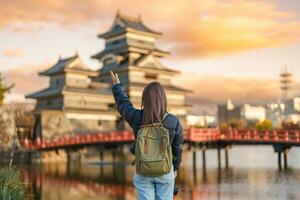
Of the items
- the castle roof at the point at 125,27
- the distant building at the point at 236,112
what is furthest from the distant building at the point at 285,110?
the castle roof at the point at 125,27

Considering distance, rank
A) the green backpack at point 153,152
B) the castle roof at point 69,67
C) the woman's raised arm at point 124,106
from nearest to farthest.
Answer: the green backpack at point 153,152, the woman's raised arm at point 124,106, the castle roof at point 69,67

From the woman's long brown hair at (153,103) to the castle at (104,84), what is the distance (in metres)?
42.0

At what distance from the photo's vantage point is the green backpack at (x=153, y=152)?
4.40 metres

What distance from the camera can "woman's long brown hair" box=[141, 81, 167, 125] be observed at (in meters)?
4.50

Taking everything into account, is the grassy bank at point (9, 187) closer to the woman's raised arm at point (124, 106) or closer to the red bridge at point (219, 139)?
the woman's raised arm at point (124, 106)

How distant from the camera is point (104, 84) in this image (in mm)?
56438

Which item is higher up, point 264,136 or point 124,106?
point 124,106

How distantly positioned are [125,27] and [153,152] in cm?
5492

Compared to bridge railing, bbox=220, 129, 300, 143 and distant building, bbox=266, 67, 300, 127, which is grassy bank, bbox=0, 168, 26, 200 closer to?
bridge railing, bbox=220, 129, 300, 143

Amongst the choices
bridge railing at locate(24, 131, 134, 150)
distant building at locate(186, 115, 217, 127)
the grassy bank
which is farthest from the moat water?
distant building at locate(186, 115, 217, 127)

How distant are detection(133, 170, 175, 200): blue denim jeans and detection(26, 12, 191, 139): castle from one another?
41.9 m

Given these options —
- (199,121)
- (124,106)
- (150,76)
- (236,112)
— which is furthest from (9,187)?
(236,112)

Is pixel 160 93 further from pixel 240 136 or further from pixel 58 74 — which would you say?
pixel 58 74

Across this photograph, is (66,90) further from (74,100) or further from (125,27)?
(125,27)
